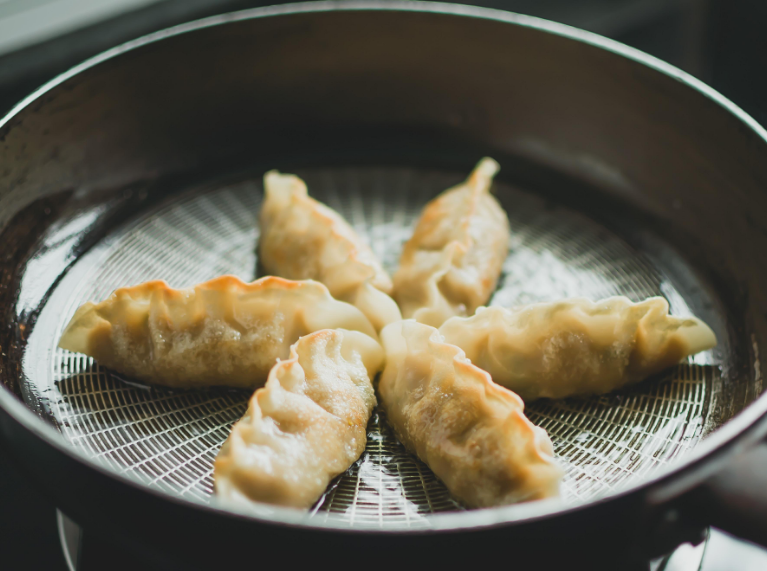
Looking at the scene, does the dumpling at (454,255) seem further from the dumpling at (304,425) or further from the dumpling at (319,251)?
the dumpling at (304,425)

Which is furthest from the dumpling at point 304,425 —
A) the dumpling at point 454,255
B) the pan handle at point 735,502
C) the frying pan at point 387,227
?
the pan handle at point 735,502

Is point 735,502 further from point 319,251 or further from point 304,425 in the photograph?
point 319,251

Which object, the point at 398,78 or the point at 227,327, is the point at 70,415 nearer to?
the point at 227,327

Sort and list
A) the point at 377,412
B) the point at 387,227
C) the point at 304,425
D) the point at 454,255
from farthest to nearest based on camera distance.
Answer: the point at 387,227
the point at 454,255
the point at 377,412
the point at 304,425

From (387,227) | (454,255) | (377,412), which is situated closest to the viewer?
(377,412)

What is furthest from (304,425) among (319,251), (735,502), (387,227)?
(387,227)

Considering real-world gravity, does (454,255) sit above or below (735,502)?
above
